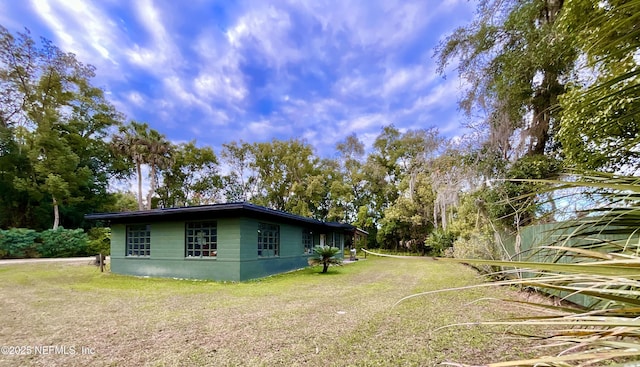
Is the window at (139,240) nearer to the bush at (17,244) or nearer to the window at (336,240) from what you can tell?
the window at (336,240)

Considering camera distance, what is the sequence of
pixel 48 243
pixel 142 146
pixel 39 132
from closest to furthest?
1. pixel 48 243
2. pixel 39 132
3. pixel 142 146

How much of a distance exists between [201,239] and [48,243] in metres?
14.2

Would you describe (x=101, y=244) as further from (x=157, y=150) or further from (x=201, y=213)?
(x=201, y=213)

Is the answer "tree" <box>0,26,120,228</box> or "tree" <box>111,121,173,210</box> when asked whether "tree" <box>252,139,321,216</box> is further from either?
"tree" <box>0,26,120,228</box>

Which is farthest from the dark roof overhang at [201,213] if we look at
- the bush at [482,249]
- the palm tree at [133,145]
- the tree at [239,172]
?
the tree at [239,172]

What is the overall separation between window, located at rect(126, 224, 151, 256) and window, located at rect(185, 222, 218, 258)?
6.15ft

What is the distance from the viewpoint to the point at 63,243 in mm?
18188

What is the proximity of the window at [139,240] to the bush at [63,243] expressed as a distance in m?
10.8

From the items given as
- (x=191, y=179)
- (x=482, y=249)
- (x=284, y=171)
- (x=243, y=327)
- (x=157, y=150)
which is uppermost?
(x=157, y=150)

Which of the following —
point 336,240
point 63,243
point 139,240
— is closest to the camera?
point 139,240

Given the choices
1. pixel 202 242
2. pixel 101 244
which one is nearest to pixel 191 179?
pixel 101 244

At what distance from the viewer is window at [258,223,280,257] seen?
10664 mm

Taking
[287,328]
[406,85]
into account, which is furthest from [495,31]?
[287,328]

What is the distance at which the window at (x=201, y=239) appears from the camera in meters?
9.91
